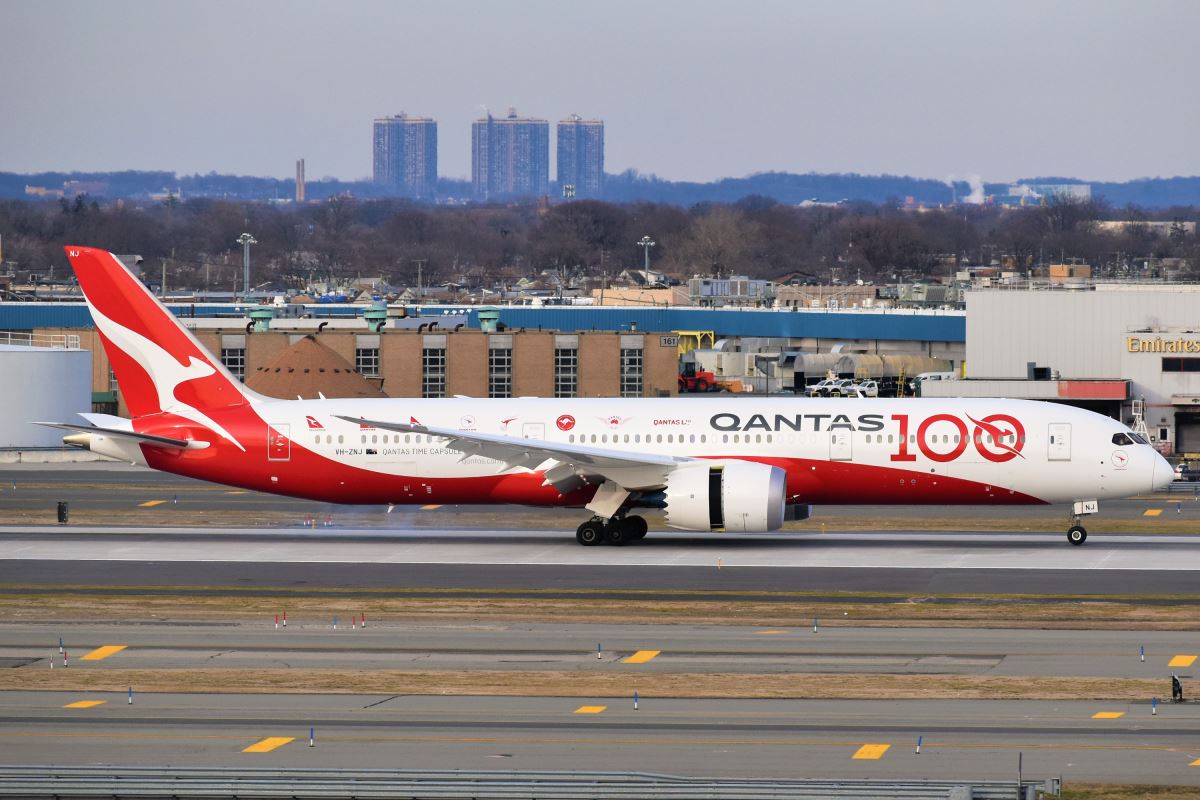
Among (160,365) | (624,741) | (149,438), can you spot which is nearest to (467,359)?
(160,365)

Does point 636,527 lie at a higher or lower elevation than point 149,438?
lower

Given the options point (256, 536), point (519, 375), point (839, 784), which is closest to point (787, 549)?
point (256, 536)

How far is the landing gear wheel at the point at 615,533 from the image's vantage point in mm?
49250

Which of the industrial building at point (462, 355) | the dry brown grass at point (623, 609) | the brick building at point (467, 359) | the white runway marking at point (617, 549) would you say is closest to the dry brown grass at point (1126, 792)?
the dry brown grass at point (623, 609)

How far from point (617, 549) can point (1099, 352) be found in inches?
2126

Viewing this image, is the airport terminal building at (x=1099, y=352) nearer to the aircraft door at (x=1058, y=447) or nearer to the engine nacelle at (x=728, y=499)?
A: the aircraft door at (x=1058, y=447)

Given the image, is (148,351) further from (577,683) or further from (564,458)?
(577,683)

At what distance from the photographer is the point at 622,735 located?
26.6 m

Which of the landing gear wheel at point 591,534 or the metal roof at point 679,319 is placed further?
the metal roof at point 679,319

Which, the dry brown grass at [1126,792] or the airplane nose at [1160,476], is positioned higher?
the airplane nose at [1160,476]

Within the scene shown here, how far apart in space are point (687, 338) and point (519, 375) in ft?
150

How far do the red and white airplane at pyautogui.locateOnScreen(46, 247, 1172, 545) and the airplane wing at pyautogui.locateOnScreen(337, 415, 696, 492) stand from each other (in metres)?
0.06

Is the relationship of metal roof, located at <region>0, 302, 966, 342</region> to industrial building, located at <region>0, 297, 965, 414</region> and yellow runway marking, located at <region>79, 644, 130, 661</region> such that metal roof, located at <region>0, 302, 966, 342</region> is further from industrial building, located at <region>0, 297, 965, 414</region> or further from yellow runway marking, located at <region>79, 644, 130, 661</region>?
yellow runway marking, located at <region>79, 644, 130, 661</region>

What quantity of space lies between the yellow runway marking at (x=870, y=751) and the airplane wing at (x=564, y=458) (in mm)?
22280
